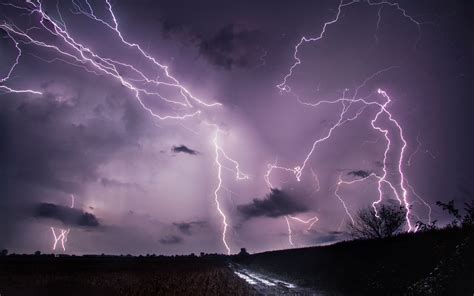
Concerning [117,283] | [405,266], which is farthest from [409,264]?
[117,283]

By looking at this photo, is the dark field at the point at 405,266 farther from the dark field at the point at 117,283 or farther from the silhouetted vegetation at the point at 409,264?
the dark field at the point at 117,283

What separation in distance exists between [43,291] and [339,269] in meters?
14.8

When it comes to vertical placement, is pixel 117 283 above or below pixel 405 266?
below

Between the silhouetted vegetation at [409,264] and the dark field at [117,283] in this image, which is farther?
the dark field at [117,283]

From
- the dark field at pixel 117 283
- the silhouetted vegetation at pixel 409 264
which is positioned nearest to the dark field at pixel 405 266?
the silhouetted vegetation at pixel 409 264

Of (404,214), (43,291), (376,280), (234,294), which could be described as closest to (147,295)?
(234,294)

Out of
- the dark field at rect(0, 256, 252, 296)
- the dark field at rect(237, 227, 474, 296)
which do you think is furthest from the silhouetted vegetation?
the dark field at rect(0, 256, 252, 296)

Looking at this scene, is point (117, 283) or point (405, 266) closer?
point (405, 266)

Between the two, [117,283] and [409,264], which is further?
[117,283]

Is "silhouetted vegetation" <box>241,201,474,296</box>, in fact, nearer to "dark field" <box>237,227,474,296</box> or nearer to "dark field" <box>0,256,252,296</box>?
"dark field" <box>237,227,474,296</box>

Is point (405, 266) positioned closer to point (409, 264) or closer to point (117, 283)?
point (409, 264)

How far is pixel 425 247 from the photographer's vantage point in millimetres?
14258

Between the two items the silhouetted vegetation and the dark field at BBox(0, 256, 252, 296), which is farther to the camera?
the dark field at BBox(0, 256, 252, 296)

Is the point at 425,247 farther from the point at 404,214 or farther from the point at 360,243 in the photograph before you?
the point at 404,214
